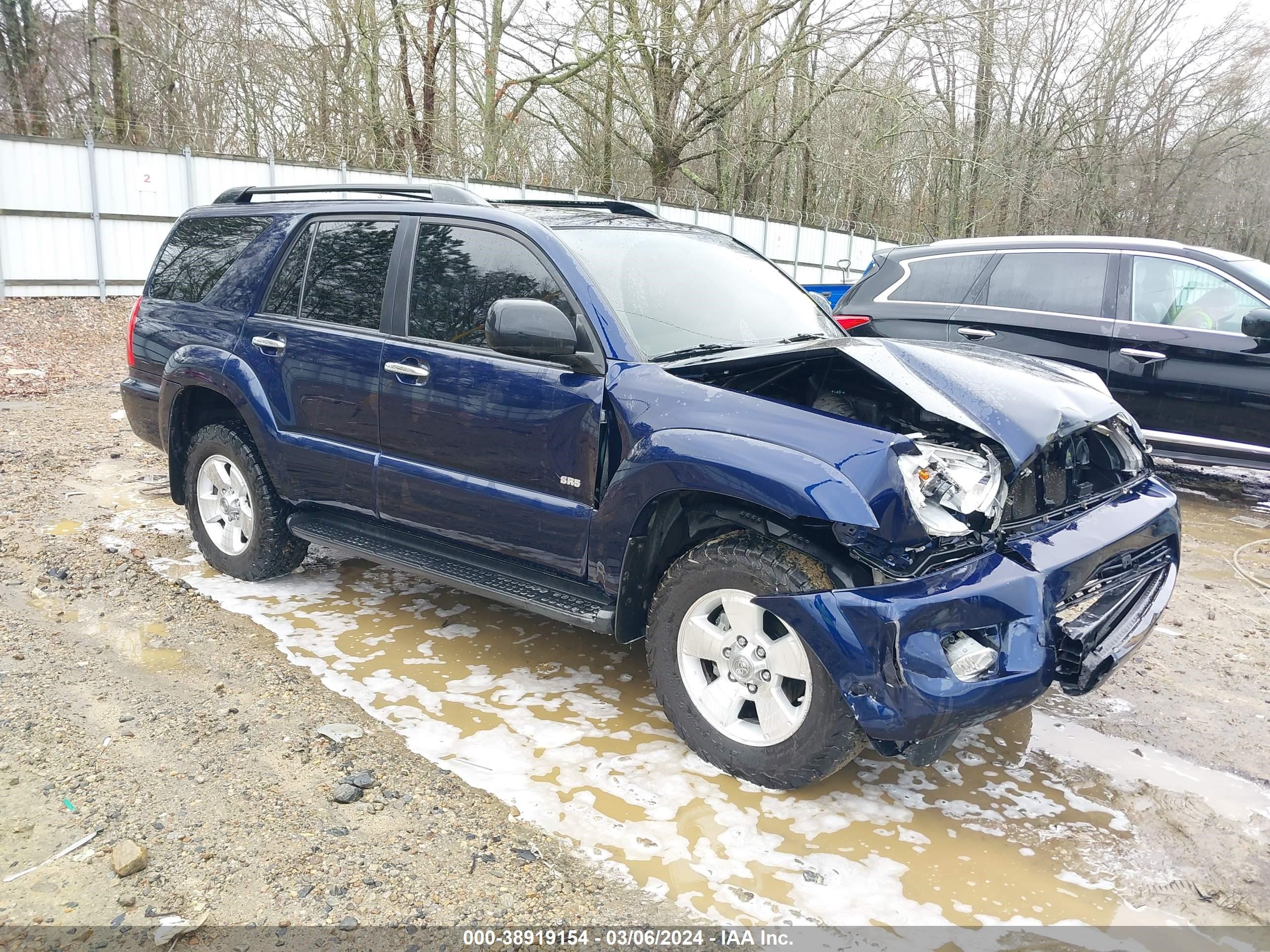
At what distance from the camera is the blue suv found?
109 inches

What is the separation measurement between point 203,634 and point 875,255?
6016 millimetres

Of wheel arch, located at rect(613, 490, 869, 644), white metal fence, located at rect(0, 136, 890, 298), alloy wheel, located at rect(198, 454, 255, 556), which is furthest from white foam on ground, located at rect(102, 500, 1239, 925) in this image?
white metal fence, located at rect(0, 136, 890, 298)

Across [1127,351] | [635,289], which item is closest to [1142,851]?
[635,289]

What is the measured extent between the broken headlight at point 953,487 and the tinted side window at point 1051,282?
15.1ft

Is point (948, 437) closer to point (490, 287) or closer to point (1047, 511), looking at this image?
point (1047, 511)

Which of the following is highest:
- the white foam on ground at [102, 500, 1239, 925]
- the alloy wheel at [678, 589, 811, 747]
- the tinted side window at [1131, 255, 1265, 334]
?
the tinted side window at [1131, 255, 1265, 334]

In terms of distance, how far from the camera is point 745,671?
10.0 feet

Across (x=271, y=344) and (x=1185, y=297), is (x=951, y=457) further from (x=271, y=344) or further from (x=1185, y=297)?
(x=1185, y=297)

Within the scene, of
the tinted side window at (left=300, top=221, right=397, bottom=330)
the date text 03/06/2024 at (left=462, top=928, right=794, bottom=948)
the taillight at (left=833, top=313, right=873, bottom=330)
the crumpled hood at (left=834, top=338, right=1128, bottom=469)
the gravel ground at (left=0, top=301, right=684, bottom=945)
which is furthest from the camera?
the taillight at (left=833, top=313, right=873, bottom=330)

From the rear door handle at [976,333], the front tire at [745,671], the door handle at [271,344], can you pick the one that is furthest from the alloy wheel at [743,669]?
the rear door handle at [976,333]

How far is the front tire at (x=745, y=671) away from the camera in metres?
2.87

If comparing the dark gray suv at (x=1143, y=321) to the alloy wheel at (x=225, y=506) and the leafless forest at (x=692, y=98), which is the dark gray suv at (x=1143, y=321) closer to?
the alloy wheel at (x=225, y=506)

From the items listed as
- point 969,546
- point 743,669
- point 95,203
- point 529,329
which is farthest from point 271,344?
point 95,203

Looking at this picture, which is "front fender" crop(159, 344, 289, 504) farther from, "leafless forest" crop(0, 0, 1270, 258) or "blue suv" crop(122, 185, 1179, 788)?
"leafless forest" crop(0, 0, 1270, 258)
